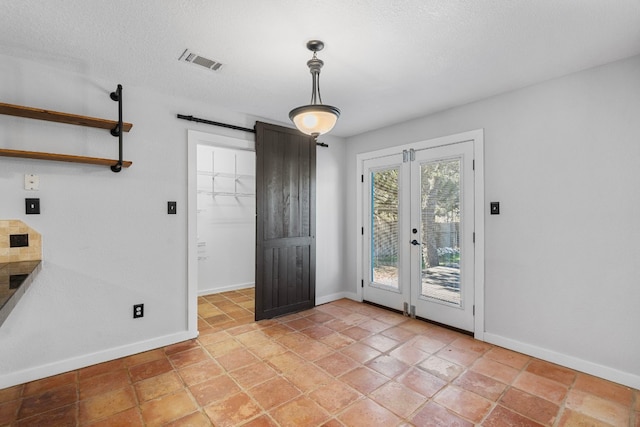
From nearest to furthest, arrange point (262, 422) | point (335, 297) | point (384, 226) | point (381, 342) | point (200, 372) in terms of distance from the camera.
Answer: point (262, 422)
point (200, 372)
point (381, 342)
point (384, 226)
point (335, 297)

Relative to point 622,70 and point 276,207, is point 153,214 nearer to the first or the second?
point 276,207

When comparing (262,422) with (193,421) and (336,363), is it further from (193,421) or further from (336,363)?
(336,363)

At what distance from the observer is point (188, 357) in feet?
8.98

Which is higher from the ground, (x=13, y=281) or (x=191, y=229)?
(x=191, y=229)

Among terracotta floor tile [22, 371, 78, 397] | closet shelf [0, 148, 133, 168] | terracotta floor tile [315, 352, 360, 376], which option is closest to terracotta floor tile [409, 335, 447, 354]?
terracotta floor tile [315, 352, 360, 376]

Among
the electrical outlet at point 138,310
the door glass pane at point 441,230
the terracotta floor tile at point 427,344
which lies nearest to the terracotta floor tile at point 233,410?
the electrical outlet at point 138,310

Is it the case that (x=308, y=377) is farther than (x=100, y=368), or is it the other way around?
(x=100, y=368)

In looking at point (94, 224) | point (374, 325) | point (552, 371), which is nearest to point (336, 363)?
point (374, 325)

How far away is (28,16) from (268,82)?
158 cm

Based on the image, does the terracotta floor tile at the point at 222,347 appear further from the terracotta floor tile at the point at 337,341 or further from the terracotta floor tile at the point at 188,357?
the terracotta floor tile at the point at 337,341

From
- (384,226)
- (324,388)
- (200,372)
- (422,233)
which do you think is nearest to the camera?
(324,388)

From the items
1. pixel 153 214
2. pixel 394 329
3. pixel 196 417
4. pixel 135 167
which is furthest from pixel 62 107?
pixel 394 329

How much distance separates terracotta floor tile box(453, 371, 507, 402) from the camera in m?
2.19

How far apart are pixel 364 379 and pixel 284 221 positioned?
206 cm
